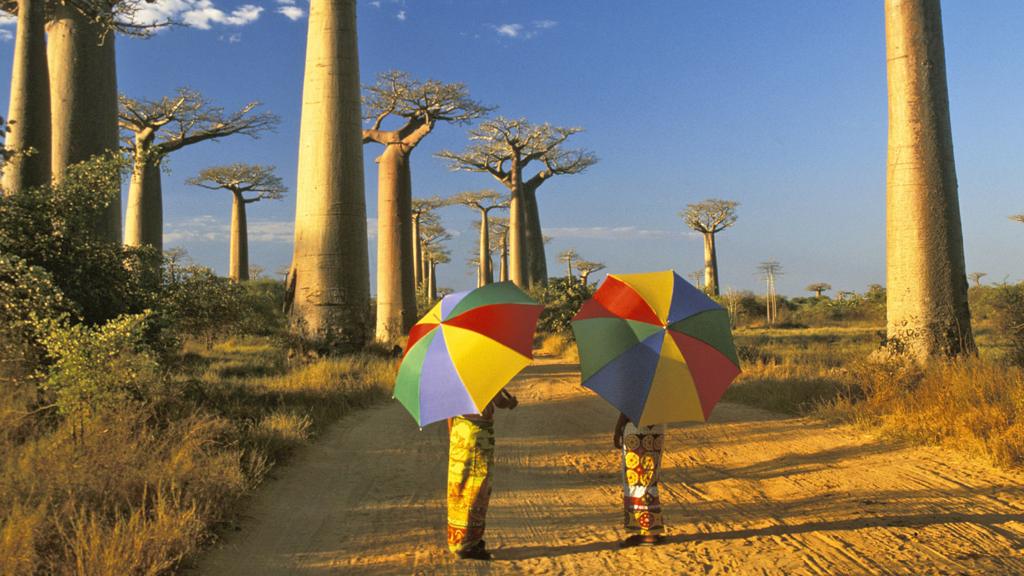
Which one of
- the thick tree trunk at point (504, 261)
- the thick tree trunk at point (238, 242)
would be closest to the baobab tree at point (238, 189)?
the thick tree trunk at point (238, 242)

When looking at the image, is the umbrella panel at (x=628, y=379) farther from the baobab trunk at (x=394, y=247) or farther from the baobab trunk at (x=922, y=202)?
the baobab trunk at (x=394, y=247)

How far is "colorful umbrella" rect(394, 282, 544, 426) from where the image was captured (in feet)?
9.64

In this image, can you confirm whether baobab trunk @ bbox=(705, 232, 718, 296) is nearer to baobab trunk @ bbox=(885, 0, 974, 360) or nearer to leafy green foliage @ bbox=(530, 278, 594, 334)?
leafy green foliage @ bbox=(530, 278, 594, 334)

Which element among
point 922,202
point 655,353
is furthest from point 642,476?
point 922,202

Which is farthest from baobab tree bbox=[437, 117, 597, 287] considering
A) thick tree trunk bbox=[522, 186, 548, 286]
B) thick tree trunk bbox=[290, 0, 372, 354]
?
thick tree trunk bbox=[290, 0, 372, 354]

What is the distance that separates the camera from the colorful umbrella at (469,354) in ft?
9.64

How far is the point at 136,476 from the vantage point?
3686 mm

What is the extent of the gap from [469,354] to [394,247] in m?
13.6

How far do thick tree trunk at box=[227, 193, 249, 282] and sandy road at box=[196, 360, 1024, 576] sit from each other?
2316cm

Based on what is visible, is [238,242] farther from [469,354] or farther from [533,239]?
[469,354]

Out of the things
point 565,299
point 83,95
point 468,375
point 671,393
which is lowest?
point 671,393

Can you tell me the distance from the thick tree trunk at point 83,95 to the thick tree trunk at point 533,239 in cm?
1638

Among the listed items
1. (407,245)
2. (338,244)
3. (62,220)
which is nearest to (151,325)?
(62,220)

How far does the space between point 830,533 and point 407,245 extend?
13.8 meters
